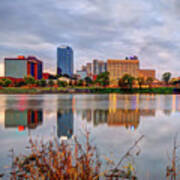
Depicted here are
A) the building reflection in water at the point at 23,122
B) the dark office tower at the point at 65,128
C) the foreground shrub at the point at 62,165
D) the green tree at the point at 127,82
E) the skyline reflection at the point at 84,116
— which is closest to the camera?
the foreground shrub at the point at 62,165

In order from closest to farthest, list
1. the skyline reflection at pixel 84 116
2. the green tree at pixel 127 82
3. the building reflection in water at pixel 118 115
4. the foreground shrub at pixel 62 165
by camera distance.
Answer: the foreground shrub at pixel 62 165, the skyline reflection at pixel 84 116, the building reflection in water at pixel 118 115, the green tree at pixel 127 82

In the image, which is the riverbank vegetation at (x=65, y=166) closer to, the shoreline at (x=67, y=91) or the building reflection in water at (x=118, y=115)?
the building reflection in water at (x=118, y=115)

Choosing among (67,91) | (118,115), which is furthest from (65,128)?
(67,91)

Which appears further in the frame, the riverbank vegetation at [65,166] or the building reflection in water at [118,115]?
the building reflection in water at [118,115]

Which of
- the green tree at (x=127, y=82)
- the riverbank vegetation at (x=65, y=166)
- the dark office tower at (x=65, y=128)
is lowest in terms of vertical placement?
the dark office tower at (x=65, y=128)

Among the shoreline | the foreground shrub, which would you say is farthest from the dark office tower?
the shoreline

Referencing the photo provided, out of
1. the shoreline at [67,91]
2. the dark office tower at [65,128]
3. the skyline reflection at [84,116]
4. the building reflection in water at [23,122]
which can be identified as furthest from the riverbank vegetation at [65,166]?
the shoreline at [67,91]

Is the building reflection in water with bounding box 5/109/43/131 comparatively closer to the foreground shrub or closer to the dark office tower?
the dark office tower

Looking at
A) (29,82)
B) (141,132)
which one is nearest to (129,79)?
(29,82)

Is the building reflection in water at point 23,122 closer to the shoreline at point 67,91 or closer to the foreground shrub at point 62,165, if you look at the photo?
the foreground shrub at point 62,165

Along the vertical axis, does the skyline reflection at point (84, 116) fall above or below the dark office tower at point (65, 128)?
below

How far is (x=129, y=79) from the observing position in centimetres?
16550

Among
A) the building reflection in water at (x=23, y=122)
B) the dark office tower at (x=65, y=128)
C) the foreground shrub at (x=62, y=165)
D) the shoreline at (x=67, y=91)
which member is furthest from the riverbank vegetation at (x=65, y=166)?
the shoreline at (x=67, y=91)

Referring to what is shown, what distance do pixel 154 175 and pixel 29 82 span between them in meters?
158
